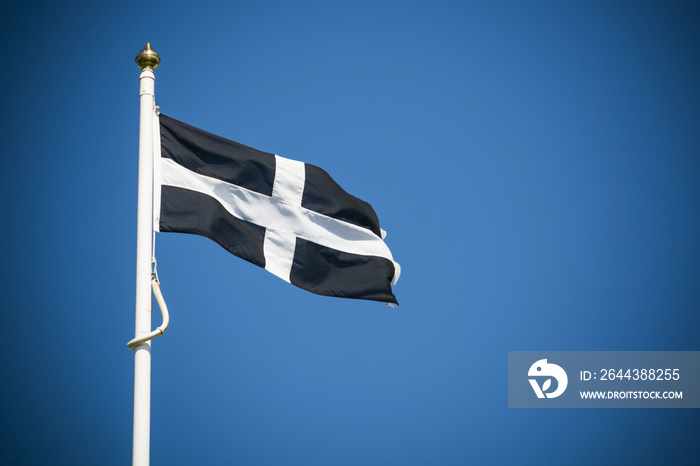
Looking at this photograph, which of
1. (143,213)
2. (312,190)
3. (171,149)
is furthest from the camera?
(312,190)

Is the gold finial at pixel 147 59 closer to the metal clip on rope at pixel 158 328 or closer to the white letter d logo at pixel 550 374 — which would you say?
the metal clip on rope at pixel 158 328

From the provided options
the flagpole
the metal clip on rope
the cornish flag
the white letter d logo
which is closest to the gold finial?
the flagpole

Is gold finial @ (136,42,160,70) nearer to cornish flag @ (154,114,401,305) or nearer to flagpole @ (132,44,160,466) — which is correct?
flagpole @ (132,44,160,466)

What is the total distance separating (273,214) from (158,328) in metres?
3.04

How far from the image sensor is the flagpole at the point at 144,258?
23.1 feet

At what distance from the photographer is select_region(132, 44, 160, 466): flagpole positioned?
7.05 metres

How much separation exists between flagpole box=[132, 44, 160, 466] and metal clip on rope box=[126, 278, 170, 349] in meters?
0.07

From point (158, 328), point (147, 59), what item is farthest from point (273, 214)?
point (158, 328)

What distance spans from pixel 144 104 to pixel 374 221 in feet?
13.5

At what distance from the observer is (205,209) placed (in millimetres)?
8883

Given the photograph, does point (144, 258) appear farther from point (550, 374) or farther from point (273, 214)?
point (550, 374)

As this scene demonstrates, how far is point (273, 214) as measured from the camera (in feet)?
33.1

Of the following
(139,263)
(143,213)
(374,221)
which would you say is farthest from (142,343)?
(374,221)

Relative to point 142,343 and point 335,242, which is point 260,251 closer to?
point 335,242
